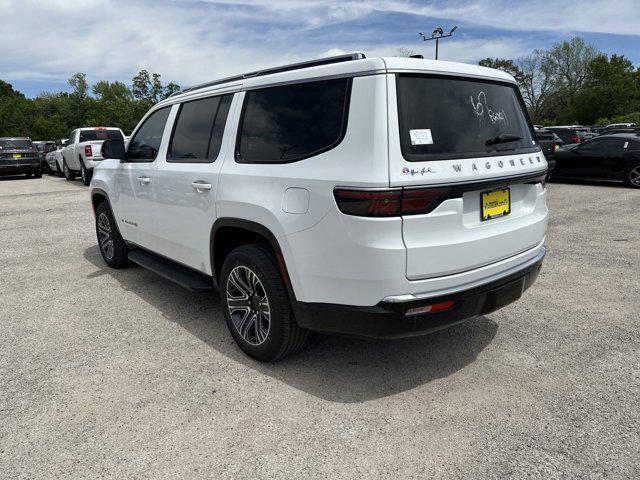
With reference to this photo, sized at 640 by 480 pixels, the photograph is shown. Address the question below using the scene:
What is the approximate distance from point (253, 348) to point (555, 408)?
1929 mm

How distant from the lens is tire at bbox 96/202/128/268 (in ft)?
17.9

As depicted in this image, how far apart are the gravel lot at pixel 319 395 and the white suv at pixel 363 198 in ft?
1.57

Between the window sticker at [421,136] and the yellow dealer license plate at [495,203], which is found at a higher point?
the window sticker at [421,136]

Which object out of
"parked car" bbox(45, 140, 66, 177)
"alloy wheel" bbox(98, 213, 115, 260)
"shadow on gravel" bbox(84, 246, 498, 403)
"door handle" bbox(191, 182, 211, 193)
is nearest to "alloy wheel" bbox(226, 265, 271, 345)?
"shadow on gravel" bbox(84, 246, 498, 403)

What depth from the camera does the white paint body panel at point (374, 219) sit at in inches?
94.6

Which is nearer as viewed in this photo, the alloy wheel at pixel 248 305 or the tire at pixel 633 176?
the alloy wheel at pixel 248 305

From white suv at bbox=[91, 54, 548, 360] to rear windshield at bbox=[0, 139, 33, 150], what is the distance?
1936 centimetres

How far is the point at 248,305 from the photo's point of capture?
328cm

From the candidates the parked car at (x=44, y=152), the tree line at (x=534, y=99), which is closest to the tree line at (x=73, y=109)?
the tree line at (x=534, y=99)

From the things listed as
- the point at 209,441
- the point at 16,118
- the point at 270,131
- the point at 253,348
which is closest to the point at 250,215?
the point at 270,131

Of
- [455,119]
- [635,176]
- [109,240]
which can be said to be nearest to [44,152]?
[109,240]

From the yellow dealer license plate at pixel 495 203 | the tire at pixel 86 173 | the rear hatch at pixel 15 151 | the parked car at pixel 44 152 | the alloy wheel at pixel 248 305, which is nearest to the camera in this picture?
the yellow dealer license plate at pixel 495 203

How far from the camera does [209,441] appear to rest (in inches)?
97.7

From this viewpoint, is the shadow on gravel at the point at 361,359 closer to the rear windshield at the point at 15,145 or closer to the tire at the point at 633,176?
the tire at the point at 633,176
